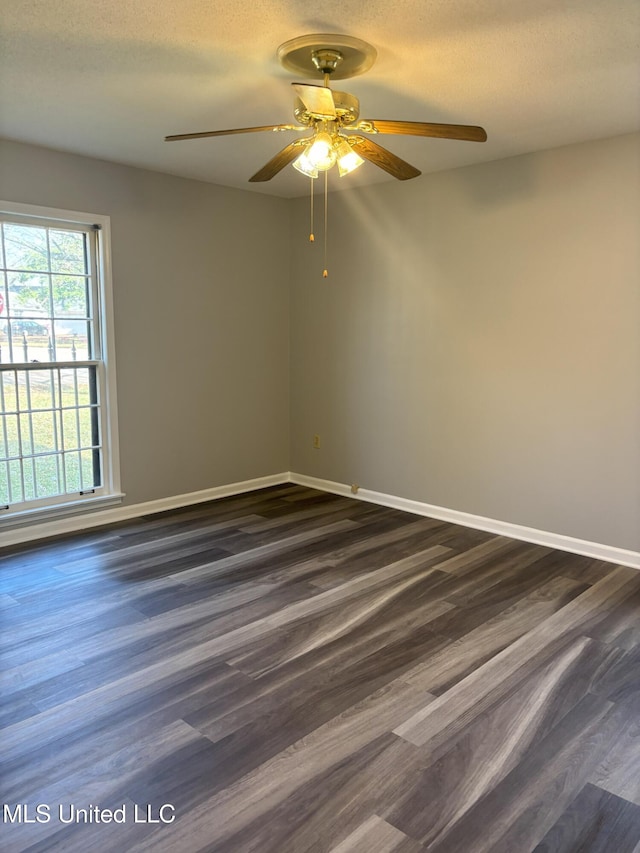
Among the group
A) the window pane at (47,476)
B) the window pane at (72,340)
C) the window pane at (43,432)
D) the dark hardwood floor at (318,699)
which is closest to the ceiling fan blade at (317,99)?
the dark hardwood floor at (318,699)

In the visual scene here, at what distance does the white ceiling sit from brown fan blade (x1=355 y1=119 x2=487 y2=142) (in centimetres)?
28

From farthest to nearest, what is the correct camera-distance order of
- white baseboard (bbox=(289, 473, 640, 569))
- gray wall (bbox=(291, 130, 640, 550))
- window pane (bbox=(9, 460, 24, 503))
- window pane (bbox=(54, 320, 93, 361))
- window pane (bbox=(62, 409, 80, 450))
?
window pane (bbox=(62, 409, 80, 450))
window pane (bbox=(54, 320, 93, 361))
window pane (bbox=(9, 460, 24, 503))
white baseboard (bbox=(289, 473, 640, 569))
gray wall (bbox=(291, 130, 640, 550))

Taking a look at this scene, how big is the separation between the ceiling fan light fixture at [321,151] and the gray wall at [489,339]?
6.16ft

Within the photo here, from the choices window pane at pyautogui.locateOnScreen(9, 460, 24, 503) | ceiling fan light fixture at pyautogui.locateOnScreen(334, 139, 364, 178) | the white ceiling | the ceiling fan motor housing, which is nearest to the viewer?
the white ceiling

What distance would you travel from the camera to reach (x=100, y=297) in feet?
14.1

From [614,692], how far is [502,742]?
60 centimetres

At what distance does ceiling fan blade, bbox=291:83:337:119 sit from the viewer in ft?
7.34

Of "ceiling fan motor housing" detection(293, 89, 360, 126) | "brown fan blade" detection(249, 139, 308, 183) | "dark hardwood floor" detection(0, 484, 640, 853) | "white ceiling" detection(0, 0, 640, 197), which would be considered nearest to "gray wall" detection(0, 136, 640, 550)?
"white ceiling" detection(0, 0, 640, 197)

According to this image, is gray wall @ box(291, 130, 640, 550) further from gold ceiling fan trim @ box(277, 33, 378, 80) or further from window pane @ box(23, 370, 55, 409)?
Answer: window pane @ box(23, 370, 55, 409)

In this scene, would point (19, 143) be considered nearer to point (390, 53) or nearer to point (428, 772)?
point (390, 53)

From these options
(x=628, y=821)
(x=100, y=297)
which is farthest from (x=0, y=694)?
(x=100, y=297)

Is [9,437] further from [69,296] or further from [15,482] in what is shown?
[69,296]

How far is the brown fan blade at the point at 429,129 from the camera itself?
7.95 feet

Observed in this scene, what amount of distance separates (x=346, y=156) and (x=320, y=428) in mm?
3014
